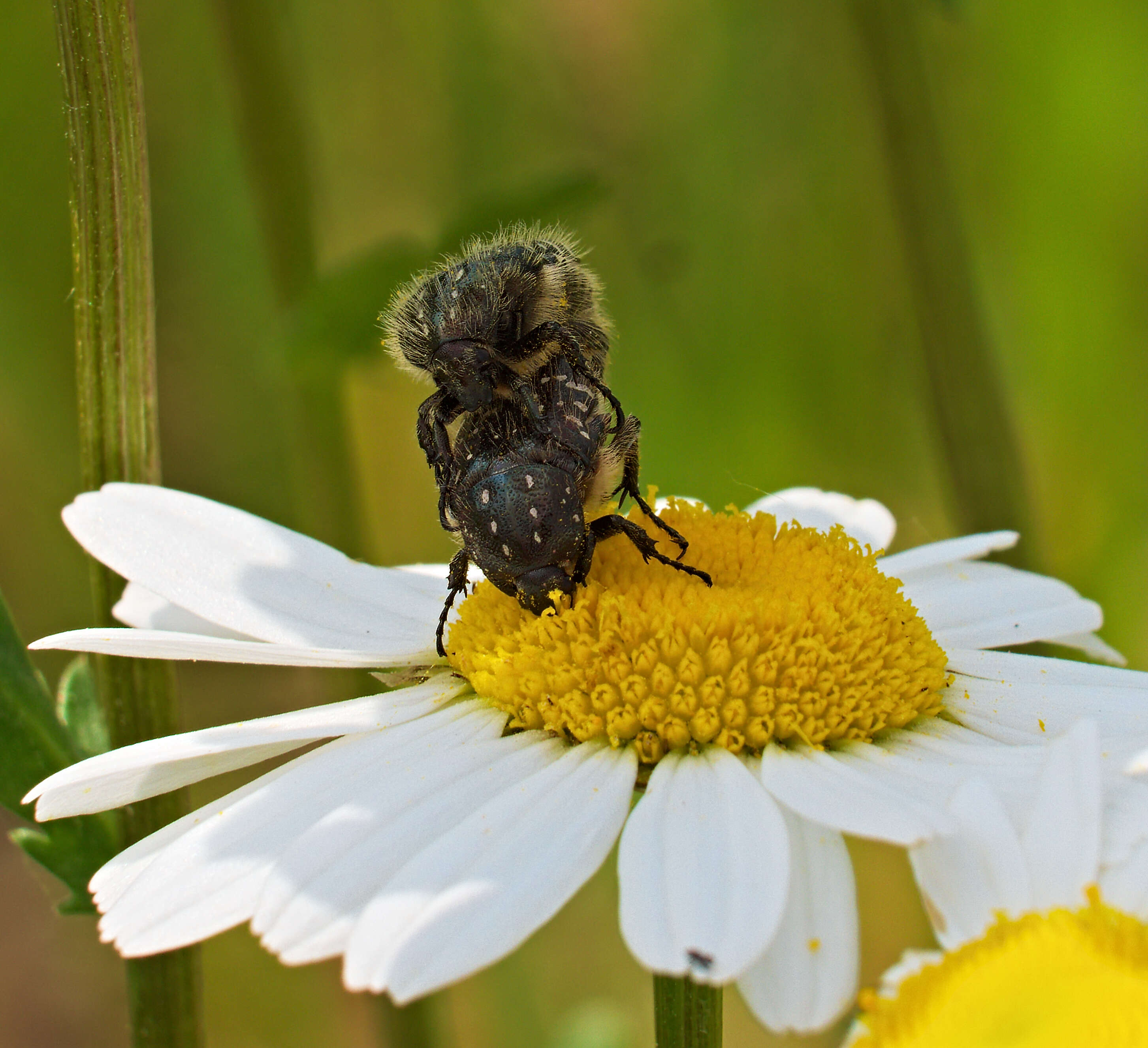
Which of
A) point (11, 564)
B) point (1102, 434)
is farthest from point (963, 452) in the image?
point (11, 564)

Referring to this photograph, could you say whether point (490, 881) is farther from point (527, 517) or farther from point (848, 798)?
point (527, 517)

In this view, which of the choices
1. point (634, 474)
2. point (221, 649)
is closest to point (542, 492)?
point (634, 474)

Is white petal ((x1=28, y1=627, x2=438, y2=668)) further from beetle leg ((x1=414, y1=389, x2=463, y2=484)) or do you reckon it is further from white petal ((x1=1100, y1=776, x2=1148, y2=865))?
white petal ((x1=1100, y1=776, x2=1148, y2=865))

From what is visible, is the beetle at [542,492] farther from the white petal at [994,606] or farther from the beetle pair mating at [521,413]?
the white petal at [994,606]

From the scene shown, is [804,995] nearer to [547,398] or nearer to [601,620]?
[601,620]

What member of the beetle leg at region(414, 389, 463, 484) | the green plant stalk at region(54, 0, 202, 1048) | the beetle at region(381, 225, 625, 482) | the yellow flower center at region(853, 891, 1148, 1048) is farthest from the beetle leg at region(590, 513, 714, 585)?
the yellow flower center at region(853, 891, 1148, 1048)

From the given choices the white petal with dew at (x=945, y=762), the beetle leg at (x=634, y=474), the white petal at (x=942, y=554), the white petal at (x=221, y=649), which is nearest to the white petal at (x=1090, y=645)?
the white petal at (x=942, y=554)
